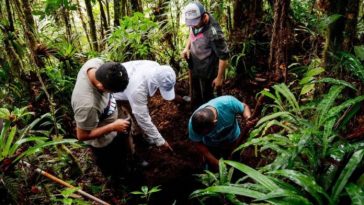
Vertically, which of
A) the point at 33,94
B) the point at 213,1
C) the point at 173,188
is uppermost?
the point at 213,1

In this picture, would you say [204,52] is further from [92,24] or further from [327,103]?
[92,24]

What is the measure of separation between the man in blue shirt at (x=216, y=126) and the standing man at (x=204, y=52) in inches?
37.2

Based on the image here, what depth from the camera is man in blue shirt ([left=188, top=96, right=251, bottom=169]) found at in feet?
10.2

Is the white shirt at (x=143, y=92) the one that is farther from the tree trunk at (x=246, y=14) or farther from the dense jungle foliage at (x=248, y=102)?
the tree trunk at (x=246, y=14)

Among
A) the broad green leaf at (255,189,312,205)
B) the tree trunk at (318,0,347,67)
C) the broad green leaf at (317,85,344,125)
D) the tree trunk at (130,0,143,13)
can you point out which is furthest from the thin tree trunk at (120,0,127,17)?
the broad green leaf at (255,189,312,205)

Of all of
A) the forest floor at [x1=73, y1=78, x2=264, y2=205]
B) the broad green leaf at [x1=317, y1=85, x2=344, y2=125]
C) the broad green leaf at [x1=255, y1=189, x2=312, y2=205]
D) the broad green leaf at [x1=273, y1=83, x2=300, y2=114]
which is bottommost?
the forest floor at [x1=73, y1=78, x2=264, y2=205]

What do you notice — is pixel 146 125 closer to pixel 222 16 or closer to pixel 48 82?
pixel 48 82

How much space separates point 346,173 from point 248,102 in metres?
3.29

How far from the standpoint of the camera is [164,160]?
4.36 metres

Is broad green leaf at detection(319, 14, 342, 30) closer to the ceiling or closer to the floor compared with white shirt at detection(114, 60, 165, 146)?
closer to the ceiling

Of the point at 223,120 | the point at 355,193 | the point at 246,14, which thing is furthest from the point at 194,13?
the point at 355,193

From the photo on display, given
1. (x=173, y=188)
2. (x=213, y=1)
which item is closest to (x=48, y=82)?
(x=173, y=188)

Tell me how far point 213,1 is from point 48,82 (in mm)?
3130

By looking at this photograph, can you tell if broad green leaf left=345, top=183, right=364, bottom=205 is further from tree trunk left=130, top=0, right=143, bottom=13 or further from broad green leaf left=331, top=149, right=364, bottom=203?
tree trunk left=130, top=0, right=143, bottom=13
